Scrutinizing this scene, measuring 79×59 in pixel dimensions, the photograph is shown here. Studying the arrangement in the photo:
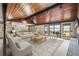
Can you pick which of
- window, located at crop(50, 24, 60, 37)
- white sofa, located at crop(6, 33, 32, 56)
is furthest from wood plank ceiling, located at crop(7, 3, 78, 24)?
white sofa, located at crop(6, 33, 32, 56)

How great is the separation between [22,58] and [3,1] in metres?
1.10

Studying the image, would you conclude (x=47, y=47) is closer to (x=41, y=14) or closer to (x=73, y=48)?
(x=73, y=48)

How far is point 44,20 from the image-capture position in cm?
268

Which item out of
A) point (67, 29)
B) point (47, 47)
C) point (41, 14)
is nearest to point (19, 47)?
point (47, 47)

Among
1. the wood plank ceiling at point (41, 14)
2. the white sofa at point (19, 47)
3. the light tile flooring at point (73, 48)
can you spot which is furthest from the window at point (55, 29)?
the white sofa at point (19, 47)

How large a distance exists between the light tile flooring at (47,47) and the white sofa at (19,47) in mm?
111

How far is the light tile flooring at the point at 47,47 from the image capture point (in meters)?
2.63

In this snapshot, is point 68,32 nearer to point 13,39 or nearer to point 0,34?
point 13,39

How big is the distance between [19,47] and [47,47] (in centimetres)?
52

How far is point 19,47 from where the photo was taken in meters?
2.63

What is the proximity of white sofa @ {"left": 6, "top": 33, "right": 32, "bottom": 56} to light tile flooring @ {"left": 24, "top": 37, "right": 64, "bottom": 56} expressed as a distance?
0.11m

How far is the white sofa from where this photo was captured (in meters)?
2.61

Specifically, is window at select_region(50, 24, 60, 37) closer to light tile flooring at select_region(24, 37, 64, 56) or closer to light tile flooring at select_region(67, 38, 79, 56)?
light tile flooring at select_region(24, 37, 64, 56)

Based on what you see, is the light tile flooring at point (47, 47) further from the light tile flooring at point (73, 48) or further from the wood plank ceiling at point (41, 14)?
the wood plank ceiling at point (41, 14)
